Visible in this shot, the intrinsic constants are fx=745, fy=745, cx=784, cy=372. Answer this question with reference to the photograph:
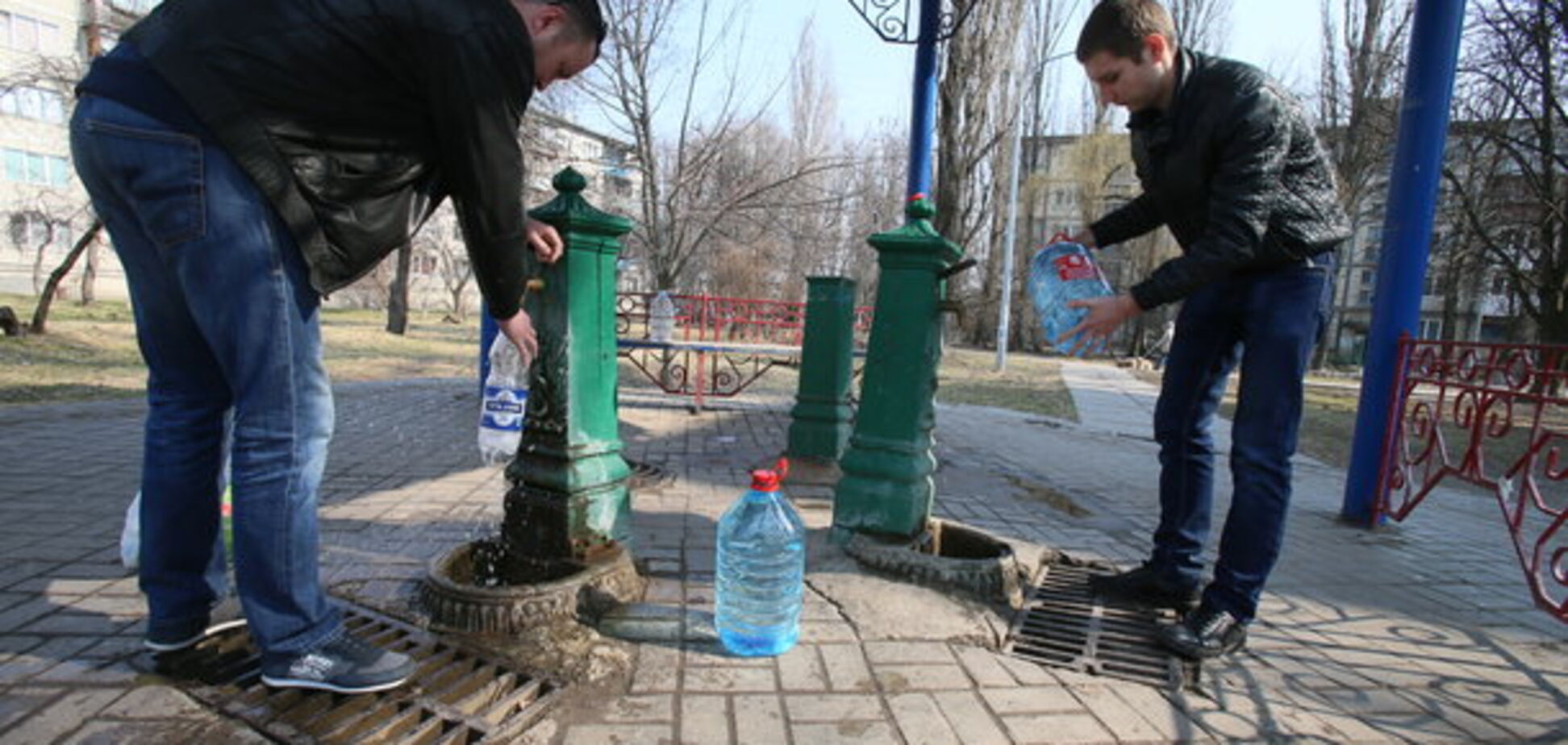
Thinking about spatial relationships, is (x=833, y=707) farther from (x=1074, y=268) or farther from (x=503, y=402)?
(x=1074, y=268)

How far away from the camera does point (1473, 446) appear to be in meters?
3.61

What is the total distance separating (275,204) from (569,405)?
1.11m

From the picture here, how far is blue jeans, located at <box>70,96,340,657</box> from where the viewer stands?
1553mm

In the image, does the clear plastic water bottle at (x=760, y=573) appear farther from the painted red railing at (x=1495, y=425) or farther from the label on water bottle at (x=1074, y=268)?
the painted red railing at (x=1495, y=425)

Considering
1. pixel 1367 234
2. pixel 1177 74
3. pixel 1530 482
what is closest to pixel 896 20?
pixel 1177 74

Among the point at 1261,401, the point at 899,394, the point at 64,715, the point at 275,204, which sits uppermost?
the point at 275,204

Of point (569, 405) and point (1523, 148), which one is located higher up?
point (1523, 148)

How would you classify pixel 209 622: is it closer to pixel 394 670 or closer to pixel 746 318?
pixel 394 670

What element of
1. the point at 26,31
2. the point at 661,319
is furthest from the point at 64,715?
the point at 26,31

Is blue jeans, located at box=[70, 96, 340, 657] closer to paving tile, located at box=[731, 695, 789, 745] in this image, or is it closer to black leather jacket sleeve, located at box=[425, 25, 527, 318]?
black leather jacket sleeve, located at box=[425, 25, 527, 318]

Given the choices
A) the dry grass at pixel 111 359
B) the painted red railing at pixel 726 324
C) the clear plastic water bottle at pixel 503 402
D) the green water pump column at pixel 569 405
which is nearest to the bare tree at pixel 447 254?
the dry grass at pixel 111 359

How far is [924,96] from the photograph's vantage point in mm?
5520

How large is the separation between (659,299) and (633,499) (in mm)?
5130

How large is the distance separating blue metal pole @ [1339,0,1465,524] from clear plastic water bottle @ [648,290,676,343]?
5.81 m
